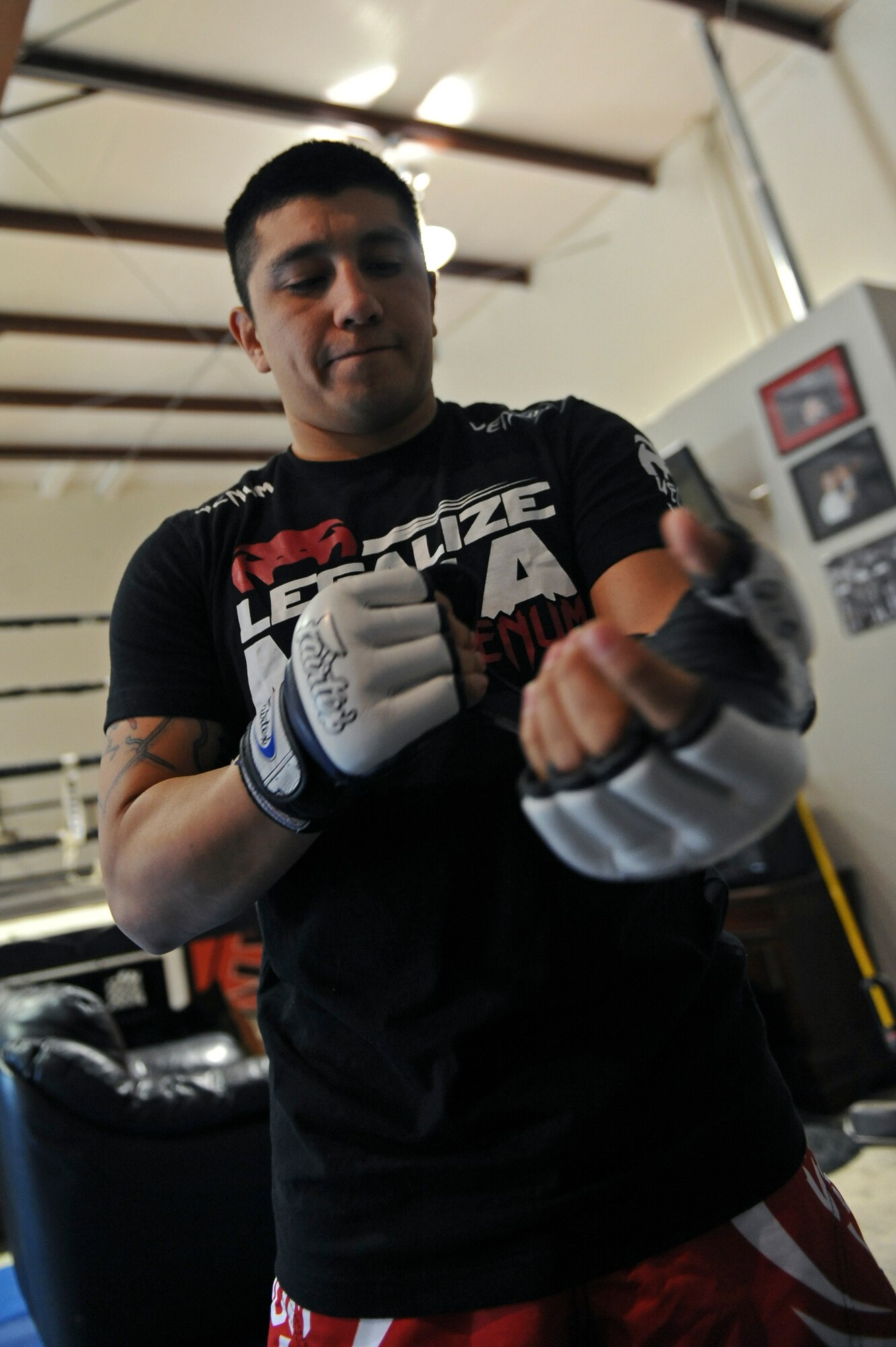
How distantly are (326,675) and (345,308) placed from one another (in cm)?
45

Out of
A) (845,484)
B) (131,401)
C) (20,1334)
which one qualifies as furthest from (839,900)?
(131,401)

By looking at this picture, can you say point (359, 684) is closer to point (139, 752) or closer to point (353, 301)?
point (139, 752)

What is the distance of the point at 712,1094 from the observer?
33.2 inches

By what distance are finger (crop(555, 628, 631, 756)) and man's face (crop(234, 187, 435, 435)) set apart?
1.84ft

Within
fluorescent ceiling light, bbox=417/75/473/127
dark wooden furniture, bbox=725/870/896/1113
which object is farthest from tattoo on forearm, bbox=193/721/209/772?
fluorescent ceiling light, bbox=417/75/473/127

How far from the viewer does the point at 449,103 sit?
5.01m

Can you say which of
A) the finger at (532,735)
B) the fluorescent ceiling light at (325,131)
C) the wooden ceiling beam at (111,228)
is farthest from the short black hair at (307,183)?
the wooden ceiling beam at (111,228)

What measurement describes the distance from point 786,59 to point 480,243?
1.99 m

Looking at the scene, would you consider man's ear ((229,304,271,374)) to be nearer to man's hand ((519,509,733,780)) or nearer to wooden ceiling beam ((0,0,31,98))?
man's hand ((519,509,733,780))

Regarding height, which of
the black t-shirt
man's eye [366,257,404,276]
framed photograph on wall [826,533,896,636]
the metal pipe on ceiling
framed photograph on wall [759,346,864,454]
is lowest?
the black t-shirt

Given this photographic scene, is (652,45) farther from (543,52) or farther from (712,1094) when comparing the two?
(712,1094)

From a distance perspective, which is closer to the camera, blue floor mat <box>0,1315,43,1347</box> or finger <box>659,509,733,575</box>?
finger <box>659,509,733,575</box>

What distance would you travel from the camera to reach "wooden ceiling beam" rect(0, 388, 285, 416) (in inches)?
275

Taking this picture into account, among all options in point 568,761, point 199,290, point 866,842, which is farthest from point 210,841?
point 199,290
